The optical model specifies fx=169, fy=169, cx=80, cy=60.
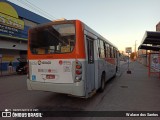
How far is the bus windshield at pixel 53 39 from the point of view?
585cm

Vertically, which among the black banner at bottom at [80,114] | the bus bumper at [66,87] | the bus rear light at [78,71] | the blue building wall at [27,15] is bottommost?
the black banner at bottom at [80,114]

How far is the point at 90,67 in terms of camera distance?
6438 millimetres

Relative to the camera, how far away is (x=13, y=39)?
23.8 metres

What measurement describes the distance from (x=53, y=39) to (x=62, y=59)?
896mm

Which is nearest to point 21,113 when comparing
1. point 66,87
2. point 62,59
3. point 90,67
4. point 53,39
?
point 66,87

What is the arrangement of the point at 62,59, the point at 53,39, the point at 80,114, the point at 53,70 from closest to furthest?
1. the point at 80,114
2. the point at 62,59
3. the point at 53,70
4. the point at 53,39

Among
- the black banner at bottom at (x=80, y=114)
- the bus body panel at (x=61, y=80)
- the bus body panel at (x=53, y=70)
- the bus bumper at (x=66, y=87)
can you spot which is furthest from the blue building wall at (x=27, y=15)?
the black banner at bottom at (x=80, y=114)

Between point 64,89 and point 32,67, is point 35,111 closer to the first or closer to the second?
point 64,89

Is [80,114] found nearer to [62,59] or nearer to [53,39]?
[62,59]

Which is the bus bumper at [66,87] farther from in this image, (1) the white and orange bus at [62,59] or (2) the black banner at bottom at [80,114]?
(2) the black banner at bottom at [80,114]

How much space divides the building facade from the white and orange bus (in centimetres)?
1528

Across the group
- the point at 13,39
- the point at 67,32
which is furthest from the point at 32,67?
the point at 13,39

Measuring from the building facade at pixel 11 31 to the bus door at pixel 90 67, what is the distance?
16.2 metres

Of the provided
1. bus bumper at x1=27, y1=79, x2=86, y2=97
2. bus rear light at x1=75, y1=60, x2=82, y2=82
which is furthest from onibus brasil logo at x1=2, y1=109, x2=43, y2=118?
bus rear light at x1=75, y1=60, x2=82, y2=82
